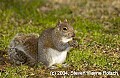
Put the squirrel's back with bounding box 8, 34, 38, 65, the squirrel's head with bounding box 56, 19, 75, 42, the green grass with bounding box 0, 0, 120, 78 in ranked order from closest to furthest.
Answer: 1. the squirrel's head with bounding box 56, 19, 75, 42
2. the green grass with bounding box 0, 0, 120, 78
3. the squirrel's back with bounding box 8, 34, 38, 65

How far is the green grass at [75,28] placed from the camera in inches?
317

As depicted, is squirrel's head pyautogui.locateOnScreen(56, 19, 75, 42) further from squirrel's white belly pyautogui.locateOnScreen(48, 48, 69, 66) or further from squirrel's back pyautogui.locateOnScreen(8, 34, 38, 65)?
squirrel's back pyautogui.locateOnScreen(8, 34, 38, 65)

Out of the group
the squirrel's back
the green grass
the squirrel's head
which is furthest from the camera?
the squirrel's back

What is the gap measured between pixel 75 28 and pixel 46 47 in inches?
124

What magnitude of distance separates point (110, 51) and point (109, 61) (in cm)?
70

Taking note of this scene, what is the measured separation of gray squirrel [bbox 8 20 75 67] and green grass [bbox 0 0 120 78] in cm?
20

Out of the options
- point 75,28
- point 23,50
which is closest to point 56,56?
point 23,50

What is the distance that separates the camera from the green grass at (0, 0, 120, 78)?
8047 mm

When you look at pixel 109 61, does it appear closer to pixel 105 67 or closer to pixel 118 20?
pixel 105 67

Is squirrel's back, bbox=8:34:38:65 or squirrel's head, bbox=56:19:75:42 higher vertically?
squirrel's head, bbox=56:19:75:42

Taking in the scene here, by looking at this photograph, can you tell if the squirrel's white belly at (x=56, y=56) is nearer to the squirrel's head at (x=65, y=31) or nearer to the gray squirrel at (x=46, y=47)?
the gray squirrel at (x=46, y=47)

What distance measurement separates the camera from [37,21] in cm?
1180

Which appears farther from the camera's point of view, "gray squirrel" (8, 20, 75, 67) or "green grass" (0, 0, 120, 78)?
"green grass" (0, 0, 120, 78)

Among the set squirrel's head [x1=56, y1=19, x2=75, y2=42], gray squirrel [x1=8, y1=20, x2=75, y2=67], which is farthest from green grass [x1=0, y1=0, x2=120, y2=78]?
squirrel's head [x1=56, y1=19, x2=75, y2=42]
